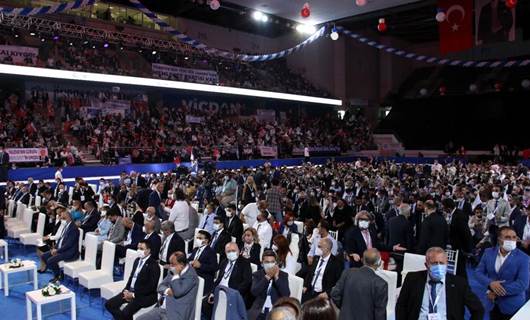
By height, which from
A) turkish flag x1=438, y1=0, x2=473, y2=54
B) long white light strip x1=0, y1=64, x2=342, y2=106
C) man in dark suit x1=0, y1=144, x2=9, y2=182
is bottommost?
man in dark suit x1=0, y1=144, x2=9, y2=182

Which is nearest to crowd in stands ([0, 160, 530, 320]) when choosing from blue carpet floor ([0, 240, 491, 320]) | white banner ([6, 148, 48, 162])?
blue carpet floor ([0, 240, 491, 320])

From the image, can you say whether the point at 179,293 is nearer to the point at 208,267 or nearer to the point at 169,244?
the point at 208,267

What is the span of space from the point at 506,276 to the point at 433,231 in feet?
6.45

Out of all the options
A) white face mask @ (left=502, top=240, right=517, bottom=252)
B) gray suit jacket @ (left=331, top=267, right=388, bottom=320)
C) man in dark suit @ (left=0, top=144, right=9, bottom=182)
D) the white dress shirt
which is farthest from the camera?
man in dark suit @ (left=0, top=144, right=9, bottom=182)

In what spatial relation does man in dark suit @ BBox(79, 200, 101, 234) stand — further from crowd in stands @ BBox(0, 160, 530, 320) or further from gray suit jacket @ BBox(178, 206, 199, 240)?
gray suit jacket @ BBox(178, 206, 199, 240)

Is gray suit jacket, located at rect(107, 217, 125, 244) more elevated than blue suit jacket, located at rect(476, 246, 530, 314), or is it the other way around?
blue suit jacket, located at rect(476, 246, 530, 314)

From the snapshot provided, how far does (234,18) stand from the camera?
93.9ft

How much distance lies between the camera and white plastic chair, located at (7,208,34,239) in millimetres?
9453

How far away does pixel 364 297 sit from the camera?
373 centimetres

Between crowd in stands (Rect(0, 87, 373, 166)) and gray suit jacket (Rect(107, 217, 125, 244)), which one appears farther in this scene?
crowd in stands (Rect(0, 87, 373, 166))

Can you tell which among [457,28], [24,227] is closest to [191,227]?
[24,227]

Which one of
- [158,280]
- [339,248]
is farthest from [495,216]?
[158,280]

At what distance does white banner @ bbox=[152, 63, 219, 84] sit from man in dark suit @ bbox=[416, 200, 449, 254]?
16899mm

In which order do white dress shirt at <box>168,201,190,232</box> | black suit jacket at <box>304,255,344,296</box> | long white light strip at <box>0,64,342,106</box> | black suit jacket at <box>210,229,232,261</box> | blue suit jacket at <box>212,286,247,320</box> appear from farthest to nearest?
long white light strip at <box>0,64,342,106</box> < white dress shirt at <box>168,201,190,232</box> < black suit jacket at <box>210,229,232,261</box> < black suit jacket at <box>304,255,344,296</box> < blue suit jacket at <box>212,286,247,320</box>
